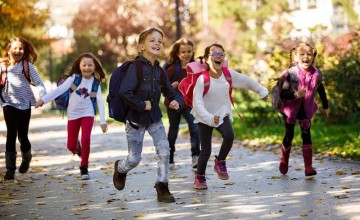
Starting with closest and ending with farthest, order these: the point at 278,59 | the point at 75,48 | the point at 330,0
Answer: the point at 278,59, the point at 75,48, the point at 330,0

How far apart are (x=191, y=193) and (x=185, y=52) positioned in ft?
8.94

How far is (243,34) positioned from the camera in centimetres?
5700

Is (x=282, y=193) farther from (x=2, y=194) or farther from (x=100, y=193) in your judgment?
(x=2, y=194)

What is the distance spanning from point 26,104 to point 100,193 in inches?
85.1

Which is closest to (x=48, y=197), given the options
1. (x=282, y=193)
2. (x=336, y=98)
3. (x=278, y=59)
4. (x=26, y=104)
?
(x=26, y=104)

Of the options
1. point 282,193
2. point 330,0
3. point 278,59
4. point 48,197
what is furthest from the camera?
point 330,0

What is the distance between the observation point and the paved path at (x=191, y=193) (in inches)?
254

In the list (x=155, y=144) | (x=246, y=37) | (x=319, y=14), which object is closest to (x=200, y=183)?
(x=155, y=144)

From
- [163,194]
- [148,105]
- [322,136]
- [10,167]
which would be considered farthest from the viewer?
[322,136]

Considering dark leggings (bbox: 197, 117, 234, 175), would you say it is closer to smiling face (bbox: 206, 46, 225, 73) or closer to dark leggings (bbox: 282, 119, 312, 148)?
smiling face (bbox: 206, 46, 225, 73)

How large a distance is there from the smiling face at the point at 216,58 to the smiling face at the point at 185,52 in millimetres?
1925

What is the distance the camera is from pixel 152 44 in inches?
Answer: 287

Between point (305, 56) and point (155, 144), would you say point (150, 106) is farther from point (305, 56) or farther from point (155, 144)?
point (305, 56)

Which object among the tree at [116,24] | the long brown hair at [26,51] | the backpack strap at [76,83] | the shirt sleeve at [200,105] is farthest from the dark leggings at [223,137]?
the tree at [116,24]
